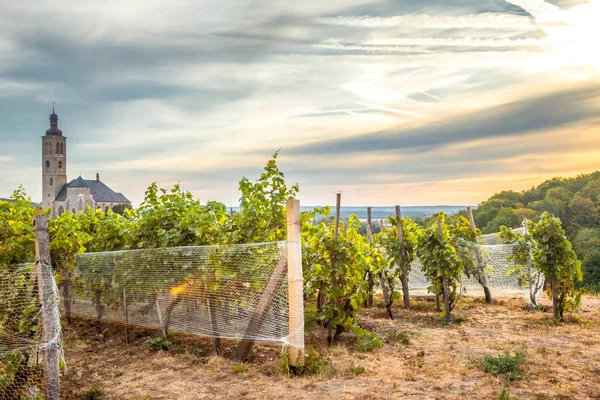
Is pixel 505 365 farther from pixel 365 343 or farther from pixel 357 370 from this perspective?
pixel 365 343

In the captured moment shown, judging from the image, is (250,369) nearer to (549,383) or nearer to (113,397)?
(113,397)

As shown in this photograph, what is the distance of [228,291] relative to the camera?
6180mm

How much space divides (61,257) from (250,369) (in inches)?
102

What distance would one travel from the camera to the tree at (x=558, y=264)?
28.7 feet

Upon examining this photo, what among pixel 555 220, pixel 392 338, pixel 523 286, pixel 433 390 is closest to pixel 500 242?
pixel 523 286

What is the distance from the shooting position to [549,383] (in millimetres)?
5102

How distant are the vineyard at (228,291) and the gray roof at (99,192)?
99.2 meters

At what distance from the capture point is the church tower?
107500mm

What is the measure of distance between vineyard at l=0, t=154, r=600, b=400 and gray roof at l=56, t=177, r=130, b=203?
9915cm

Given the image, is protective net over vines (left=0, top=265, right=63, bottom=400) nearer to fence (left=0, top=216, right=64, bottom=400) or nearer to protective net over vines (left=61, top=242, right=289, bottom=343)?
fence (left=0, top=216, right=64, bottom=400)

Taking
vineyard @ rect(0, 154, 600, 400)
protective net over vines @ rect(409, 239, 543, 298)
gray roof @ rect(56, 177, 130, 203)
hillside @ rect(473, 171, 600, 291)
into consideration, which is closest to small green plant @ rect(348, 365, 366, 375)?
vineyard @ rect(0, 154, 600, 400)

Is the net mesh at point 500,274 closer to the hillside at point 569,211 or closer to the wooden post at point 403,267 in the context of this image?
the wooden post at point 403,267

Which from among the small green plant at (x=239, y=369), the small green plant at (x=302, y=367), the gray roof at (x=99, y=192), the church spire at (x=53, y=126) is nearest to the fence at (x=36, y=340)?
the small green plant at (x=239, y=369)

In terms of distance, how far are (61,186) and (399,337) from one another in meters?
115
